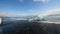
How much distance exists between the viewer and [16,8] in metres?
1.43

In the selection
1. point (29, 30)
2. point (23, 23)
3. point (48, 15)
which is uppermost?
point (48, 15)

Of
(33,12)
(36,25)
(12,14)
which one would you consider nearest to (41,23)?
(36,25)

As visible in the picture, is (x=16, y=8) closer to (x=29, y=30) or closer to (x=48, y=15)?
(x=29, y=30)

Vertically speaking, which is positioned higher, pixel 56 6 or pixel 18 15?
pixel 56 6

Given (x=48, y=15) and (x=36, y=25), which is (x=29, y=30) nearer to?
(x=36, y=25)

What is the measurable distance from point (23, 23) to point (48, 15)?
374 mm

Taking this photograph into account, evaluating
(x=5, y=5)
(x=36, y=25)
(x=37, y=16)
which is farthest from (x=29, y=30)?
(x=5, y=5)

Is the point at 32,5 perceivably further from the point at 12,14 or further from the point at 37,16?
the point at 12,14

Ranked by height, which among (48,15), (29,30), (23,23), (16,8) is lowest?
(29,30)

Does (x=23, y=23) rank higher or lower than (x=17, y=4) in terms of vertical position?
lower

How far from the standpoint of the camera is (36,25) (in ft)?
4.67

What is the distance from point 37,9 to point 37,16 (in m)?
0.10

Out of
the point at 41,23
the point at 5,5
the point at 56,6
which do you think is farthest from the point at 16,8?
the point at 56,6

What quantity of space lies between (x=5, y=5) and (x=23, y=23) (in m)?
0.36
